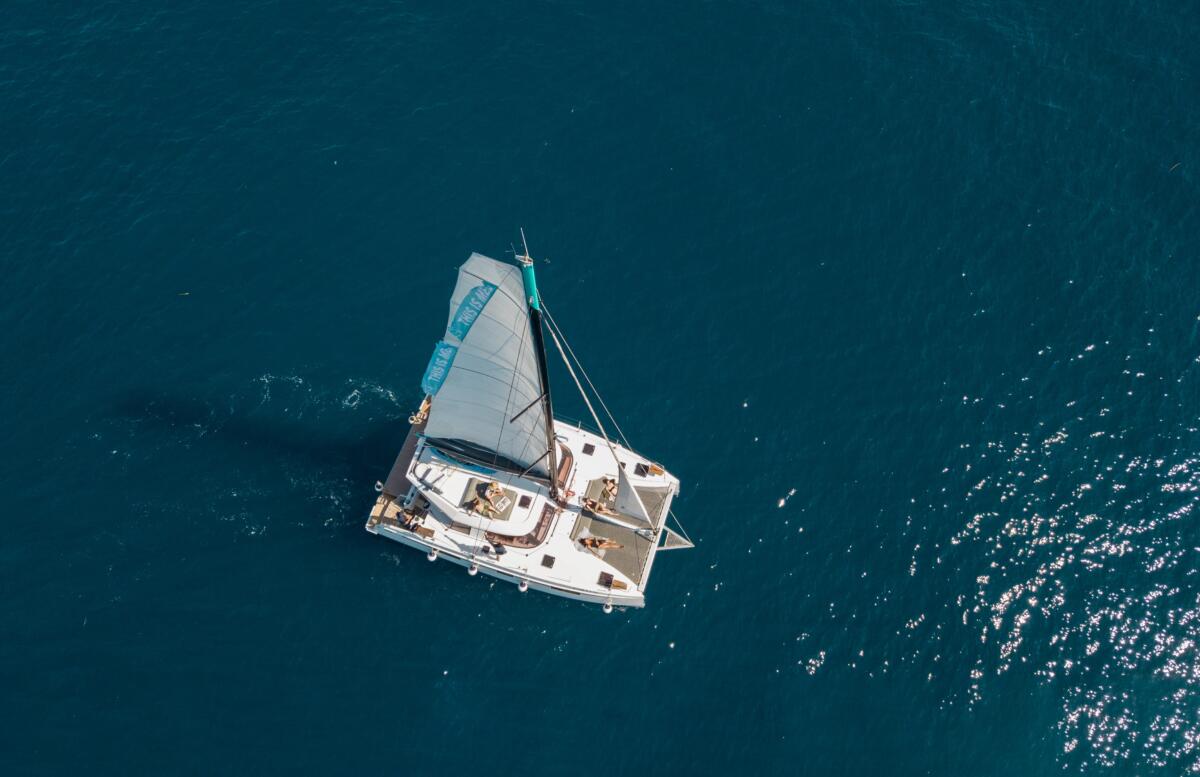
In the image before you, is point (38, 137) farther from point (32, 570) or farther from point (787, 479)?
point (787, 479)

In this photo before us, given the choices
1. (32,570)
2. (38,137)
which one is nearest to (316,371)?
(32,570)

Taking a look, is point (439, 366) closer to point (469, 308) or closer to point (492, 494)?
point (469, 308)

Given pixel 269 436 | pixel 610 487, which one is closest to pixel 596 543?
pixel 610 487

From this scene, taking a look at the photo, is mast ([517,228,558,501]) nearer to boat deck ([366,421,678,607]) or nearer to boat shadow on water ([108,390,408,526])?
boat deck ([366,421,678,607])

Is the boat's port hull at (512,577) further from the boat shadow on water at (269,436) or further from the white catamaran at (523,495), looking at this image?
the boat shadow on water at (269,436)

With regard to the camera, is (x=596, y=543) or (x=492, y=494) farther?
(x=492, y=494)

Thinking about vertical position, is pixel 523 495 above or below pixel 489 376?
below

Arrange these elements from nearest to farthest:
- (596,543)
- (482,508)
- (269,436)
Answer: (596,543)
(482,508)
(269,436)

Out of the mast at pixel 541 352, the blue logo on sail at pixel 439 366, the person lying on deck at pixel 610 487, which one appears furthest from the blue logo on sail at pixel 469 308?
the person lying on deck at pixel 610 487

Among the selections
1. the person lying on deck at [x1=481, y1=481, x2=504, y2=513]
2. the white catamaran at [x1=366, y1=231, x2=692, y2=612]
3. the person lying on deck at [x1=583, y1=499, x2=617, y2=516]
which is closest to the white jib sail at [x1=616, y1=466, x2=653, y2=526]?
the white catamaran at [x1=366, y1=231, x2=692, y2=612]
